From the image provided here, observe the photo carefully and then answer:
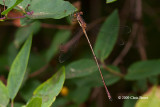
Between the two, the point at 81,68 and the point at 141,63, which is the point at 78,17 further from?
the point at 141,63

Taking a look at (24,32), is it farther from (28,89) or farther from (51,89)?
(51,89)

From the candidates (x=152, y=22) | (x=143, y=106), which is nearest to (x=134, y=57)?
(x=152, y=22)

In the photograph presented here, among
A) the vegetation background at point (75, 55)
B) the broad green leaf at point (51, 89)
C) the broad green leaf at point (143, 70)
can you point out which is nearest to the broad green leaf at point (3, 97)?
the vegetation background at point (75, 55)

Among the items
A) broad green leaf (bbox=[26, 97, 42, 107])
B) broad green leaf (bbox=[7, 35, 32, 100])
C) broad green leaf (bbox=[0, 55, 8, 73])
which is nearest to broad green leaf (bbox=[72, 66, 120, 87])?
broad green leaf (bbox=[7, 35, 32, 100])

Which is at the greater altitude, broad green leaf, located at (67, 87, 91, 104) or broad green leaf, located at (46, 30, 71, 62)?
broad green leaf, located at (46, 30, 71, 62)

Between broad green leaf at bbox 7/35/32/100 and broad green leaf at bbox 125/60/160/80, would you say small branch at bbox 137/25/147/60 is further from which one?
broad green leaf at bbox 7/35/32/100

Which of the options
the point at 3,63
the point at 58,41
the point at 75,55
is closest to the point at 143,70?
the point at 58,41

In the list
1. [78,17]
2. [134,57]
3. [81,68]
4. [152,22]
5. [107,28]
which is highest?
[78,17]
